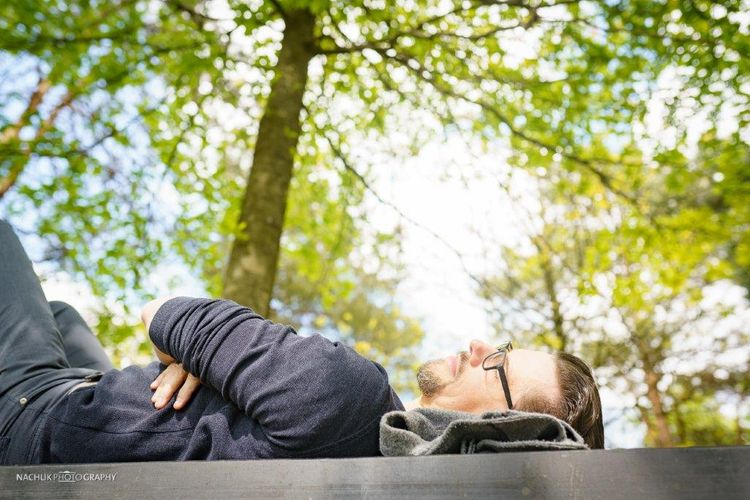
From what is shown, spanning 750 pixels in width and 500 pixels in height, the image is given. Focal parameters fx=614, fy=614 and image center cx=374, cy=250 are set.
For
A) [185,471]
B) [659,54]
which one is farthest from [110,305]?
[659,54]

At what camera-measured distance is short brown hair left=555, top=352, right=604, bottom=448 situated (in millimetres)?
2135

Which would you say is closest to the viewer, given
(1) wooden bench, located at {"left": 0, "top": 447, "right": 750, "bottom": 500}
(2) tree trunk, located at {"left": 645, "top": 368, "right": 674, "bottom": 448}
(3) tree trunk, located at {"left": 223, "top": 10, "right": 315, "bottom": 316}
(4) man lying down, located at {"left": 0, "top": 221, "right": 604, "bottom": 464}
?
(1) wooden bench, located at {"left": 0, "top": 447, "right": 750, "bottom": 500}

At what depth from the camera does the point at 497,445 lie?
1.37 m

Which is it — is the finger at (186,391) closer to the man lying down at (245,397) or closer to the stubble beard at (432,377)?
the man lying down at (245,397)

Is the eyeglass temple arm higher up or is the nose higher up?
the nose

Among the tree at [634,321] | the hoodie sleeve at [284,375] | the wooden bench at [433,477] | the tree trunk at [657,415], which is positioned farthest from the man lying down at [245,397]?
the tree trunk at [657,415]

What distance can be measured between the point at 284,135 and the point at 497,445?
11.9 feet

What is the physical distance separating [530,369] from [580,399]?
0.20 meters

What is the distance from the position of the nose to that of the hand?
977 mm

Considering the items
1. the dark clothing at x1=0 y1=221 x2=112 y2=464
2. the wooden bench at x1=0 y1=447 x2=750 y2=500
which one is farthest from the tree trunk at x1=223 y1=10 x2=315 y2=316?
the wooden bench at x1=0 y1=447 x2=750 y2=500

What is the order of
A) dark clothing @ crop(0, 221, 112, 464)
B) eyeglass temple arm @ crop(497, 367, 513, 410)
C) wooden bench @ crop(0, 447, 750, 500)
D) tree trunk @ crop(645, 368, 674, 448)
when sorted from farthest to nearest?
tree trunk @ crop(645, 368, 674, 448) < eyeglass temple arm @ crop(497, 367, 513, 410) < dark clothing @ crop(0, 221, 112, 464) < wooden bench @ crop(0, 447, 750, 500)

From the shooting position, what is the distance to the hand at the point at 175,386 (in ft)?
5.86

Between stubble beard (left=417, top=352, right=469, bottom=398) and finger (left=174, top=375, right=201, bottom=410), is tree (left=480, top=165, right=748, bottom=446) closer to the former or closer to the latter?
stubble beard (left=417, top=352, right=469, bottom=398)

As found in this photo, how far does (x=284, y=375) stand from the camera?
1600 millimetres
